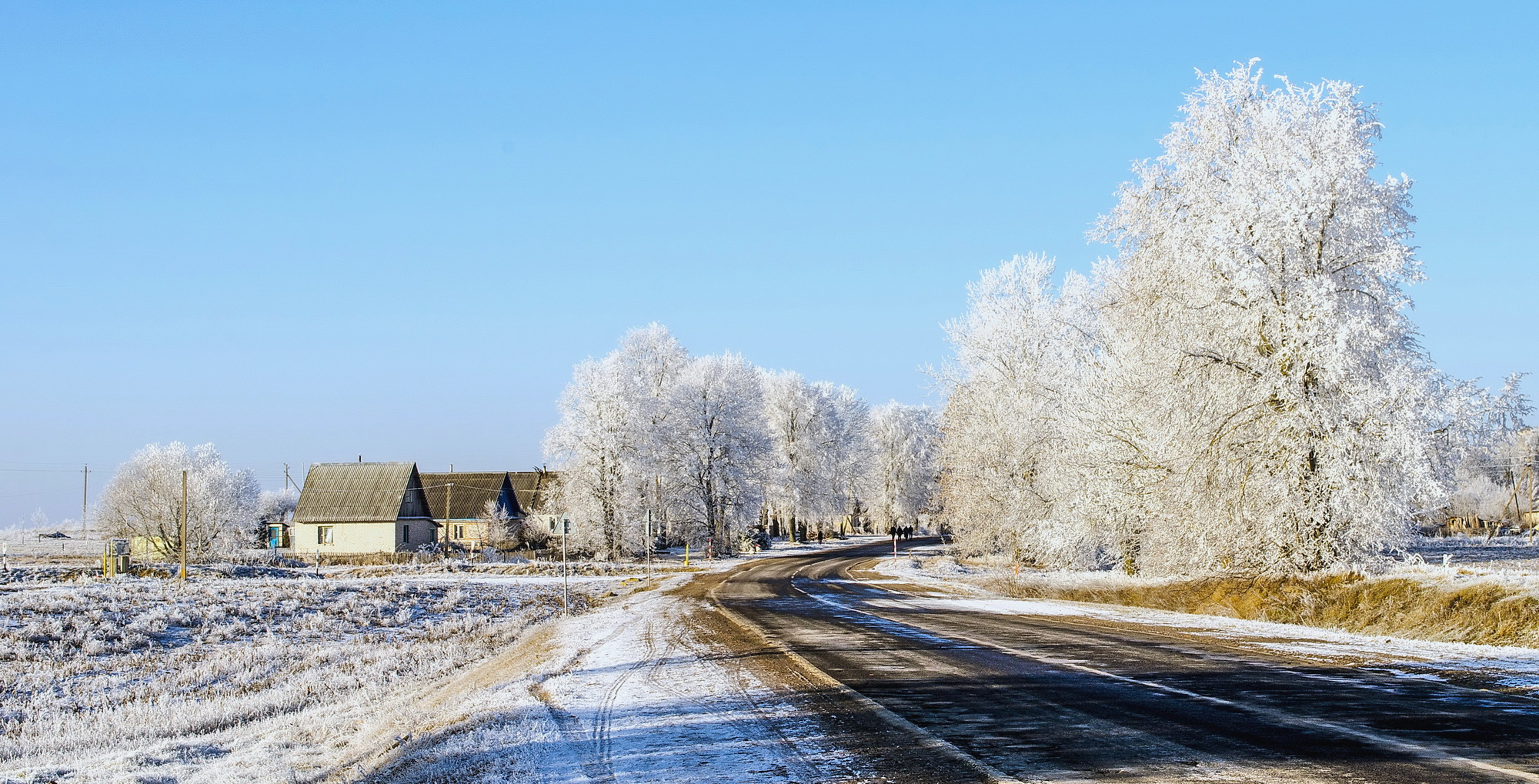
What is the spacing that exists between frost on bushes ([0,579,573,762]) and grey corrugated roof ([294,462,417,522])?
132 ft

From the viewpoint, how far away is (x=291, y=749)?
10266mm

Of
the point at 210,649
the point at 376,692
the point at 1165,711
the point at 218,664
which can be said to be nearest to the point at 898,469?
the point at 210,649

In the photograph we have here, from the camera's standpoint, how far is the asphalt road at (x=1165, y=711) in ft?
20.9

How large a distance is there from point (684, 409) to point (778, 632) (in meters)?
42.1

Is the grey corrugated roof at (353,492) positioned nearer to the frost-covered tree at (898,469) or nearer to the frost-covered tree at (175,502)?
the frost-covered tree at (175,502)

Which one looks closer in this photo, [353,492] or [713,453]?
[713,453]

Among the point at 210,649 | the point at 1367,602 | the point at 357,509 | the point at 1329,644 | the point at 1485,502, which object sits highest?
the point at 357,509

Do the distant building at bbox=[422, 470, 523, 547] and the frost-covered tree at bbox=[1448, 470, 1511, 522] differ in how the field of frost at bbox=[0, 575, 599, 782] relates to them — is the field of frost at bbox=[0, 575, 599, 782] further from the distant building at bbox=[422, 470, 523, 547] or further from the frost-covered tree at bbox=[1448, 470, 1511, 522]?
the frost-covered tree at bbox=[1448, 470, 1511, 522]

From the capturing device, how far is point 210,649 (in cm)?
2262

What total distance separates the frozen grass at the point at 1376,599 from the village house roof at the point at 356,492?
211ft

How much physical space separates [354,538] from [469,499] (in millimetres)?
11775

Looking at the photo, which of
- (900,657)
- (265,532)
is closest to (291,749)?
(900,657)

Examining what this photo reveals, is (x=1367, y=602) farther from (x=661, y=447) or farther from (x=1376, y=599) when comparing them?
(x=661, y=447)

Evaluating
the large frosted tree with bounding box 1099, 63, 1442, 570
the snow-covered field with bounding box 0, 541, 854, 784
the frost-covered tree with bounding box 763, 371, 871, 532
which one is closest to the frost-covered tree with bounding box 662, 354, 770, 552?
the frost-covered tree with bounding box 763, 371, 871, 532
